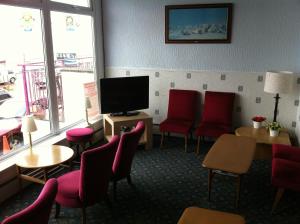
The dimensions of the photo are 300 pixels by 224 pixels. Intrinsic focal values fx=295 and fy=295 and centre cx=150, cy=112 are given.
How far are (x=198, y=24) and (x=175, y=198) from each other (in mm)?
2656

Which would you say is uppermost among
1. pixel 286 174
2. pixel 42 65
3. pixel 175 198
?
pixel 42 65

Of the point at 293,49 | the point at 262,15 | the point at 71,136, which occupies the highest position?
the point at 262,15

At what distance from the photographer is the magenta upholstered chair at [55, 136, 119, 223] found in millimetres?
2486

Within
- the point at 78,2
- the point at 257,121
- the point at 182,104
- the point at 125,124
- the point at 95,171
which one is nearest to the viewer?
the point at 95,171

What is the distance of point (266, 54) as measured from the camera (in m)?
4.28

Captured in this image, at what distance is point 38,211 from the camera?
1767 millimetres

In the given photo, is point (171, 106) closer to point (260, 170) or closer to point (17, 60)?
point (260, 170)

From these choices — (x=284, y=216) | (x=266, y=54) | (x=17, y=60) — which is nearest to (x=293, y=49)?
(x=266, y=54)

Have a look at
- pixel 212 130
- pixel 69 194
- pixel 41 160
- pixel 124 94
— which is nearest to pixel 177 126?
pixel 212 130

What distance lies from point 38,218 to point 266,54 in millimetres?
3739

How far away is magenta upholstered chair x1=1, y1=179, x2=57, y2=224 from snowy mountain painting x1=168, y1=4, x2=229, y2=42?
3.34m

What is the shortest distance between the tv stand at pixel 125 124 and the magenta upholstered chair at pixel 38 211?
242 cm

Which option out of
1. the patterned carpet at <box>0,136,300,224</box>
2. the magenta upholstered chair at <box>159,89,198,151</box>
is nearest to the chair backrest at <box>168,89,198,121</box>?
the magenta upholstered chair at <box>159,89,198,151</box>

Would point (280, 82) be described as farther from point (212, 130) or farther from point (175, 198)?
point (175, 198)
